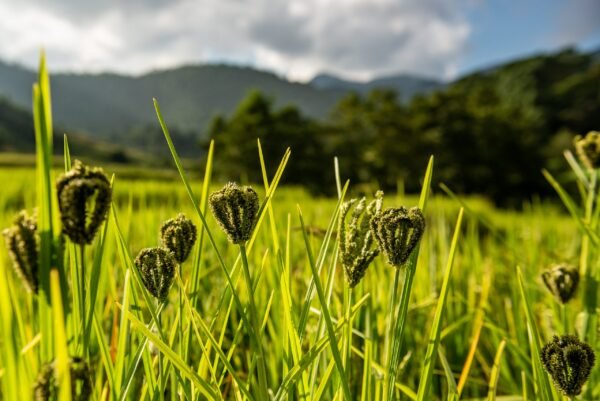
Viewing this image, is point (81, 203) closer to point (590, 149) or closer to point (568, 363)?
point (568, 363)

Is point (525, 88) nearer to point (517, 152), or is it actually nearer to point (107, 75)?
point (517, 152)

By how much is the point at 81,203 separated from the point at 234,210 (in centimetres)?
14

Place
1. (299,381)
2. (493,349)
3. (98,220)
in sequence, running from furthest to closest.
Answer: (493,349) → (299,381) → (98,220)

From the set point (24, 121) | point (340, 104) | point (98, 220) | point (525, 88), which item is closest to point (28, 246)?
point (98, 220)

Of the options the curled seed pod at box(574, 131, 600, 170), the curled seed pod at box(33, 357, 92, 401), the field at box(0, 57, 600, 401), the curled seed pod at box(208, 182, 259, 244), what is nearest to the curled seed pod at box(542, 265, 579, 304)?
the field at box(0, 57, 600, 401)

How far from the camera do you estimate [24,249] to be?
0.31 metres

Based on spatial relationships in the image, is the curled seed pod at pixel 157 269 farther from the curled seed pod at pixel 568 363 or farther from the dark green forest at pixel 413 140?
the dark green forest at pixel 413 140

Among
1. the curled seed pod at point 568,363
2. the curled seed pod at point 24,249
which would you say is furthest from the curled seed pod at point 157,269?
the curled seed pod at point 568,363

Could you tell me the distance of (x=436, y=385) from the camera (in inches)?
44.7

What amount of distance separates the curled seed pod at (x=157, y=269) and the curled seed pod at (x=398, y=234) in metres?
0.20

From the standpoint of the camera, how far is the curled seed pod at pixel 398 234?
40cm

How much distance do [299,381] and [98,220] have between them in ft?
1.25

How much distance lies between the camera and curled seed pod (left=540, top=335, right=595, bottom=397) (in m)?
0.46

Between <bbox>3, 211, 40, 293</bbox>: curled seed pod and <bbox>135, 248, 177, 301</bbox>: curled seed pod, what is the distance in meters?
0.13
